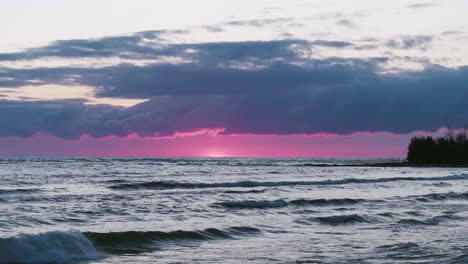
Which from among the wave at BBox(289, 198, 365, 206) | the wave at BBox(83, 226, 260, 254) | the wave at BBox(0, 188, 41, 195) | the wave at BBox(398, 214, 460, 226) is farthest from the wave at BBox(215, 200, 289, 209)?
the wave at BBox(0, 188, 41, 195)

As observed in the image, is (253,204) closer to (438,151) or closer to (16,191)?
(16,191)

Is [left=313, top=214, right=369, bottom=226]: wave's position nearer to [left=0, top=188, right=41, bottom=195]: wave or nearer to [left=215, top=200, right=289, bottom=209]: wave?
[left=215, top=200, right=289, bottom=209]: wave

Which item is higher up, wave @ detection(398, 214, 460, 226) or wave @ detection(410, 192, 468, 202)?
wave @ detection(410, 192, 468, 202)

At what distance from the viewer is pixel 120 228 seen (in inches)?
746

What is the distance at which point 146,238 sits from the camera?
56.0 feet

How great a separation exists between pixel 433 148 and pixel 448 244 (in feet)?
323

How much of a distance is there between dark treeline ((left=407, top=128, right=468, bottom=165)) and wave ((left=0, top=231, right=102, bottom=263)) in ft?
326

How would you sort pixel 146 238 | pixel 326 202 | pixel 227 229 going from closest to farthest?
pixel 146 238, pixel 227 229, pixel 326 202

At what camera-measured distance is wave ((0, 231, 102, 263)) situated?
45.9 ft

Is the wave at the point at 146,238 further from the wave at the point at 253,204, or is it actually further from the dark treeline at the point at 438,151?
the dark treeline at the point at 438,151

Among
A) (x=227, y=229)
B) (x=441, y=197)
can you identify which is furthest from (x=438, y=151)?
→ (x=227, y=229)

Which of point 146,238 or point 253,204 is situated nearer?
point 146,238

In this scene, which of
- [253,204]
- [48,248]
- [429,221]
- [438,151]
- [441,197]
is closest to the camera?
[48,248]

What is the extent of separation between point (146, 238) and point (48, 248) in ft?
10.2
